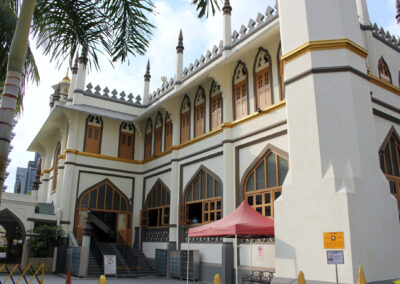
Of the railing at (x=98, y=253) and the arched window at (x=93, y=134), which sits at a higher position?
the arched window at (x=93, y=134)

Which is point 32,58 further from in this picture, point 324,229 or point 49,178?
point 49,178

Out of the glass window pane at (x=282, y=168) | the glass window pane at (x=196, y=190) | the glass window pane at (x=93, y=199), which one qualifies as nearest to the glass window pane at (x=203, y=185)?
the glass window pane at (x=196, y=190)

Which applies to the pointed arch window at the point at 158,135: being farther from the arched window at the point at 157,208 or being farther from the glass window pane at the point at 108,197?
the glass window pane at the point at 108,197

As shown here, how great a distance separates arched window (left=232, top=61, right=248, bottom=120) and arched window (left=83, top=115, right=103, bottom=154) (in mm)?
9256

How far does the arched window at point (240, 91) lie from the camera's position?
589 inches

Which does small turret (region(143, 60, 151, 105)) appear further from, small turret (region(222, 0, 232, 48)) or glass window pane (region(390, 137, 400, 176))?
glass window pane (region(390, 137, 400, 176))

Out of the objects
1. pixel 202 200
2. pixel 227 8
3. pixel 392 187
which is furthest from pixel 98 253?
pixel 392 187

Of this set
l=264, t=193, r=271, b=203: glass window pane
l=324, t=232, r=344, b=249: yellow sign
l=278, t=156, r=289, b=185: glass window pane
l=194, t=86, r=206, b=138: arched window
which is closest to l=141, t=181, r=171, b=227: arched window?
l=194, t=86, r=206, b=138: arched window

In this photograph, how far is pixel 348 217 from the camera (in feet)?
25.1

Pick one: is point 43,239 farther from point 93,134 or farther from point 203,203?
point 203,203

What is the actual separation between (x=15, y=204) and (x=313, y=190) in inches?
586

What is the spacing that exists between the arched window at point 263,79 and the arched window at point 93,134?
34.6 ft

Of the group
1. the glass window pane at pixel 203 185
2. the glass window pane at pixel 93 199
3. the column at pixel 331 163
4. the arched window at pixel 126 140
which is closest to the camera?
the column at pixel 331 163

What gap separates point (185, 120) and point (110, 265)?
7542 mm
